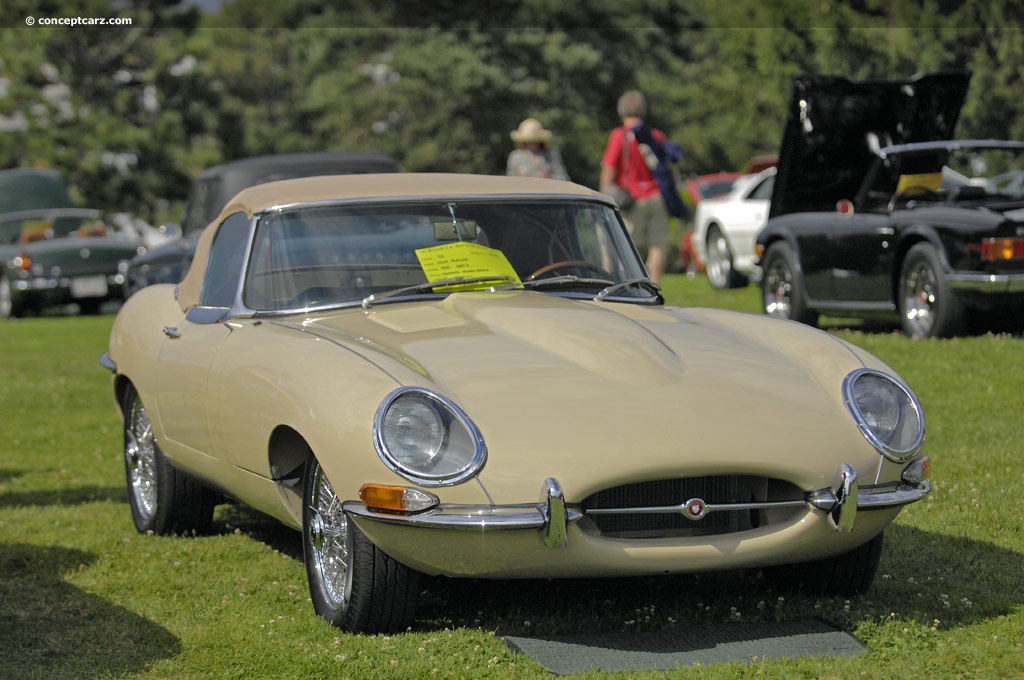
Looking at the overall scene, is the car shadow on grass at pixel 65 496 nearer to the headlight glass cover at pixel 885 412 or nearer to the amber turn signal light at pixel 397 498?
the amber turn signal light at pixel 397 498

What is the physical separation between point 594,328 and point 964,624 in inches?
57.2

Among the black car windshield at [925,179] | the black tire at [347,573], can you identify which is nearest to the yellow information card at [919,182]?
the black car windshield at [925,179]

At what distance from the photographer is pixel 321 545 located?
482cm

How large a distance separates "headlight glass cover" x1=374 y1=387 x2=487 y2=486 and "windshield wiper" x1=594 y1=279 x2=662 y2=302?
151cm

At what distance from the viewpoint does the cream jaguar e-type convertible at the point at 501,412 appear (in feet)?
14.1

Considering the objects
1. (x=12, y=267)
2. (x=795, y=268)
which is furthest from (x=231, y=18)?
(x=795, y=268)

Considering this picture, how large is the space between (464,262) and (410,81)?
3815cm

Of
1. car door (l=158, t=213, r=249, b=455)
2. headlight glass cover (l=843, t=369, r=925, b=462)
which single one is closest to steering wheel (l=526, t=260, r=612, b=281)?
car door (l=158, t=213, r=249, b=455)

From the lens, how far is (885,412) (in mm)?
4750

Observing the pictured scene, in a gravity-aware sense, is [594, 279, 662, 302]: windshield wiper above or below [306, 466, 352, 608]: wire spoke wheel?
above

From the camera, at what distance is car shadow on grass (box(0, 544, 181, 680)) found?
4.51m

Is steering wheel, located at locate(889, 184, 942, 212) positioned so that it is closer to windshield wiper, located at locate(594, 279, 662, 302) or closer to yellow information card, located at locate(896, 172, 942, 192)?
yellow information card, located at locate(896, 172, 942, 192)

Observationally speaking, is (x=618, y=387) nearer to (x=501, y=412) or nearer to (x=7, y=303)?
(x=501, y=412)

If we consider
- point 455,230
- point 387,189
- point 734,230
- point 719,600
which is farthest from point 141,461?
point 734,230
